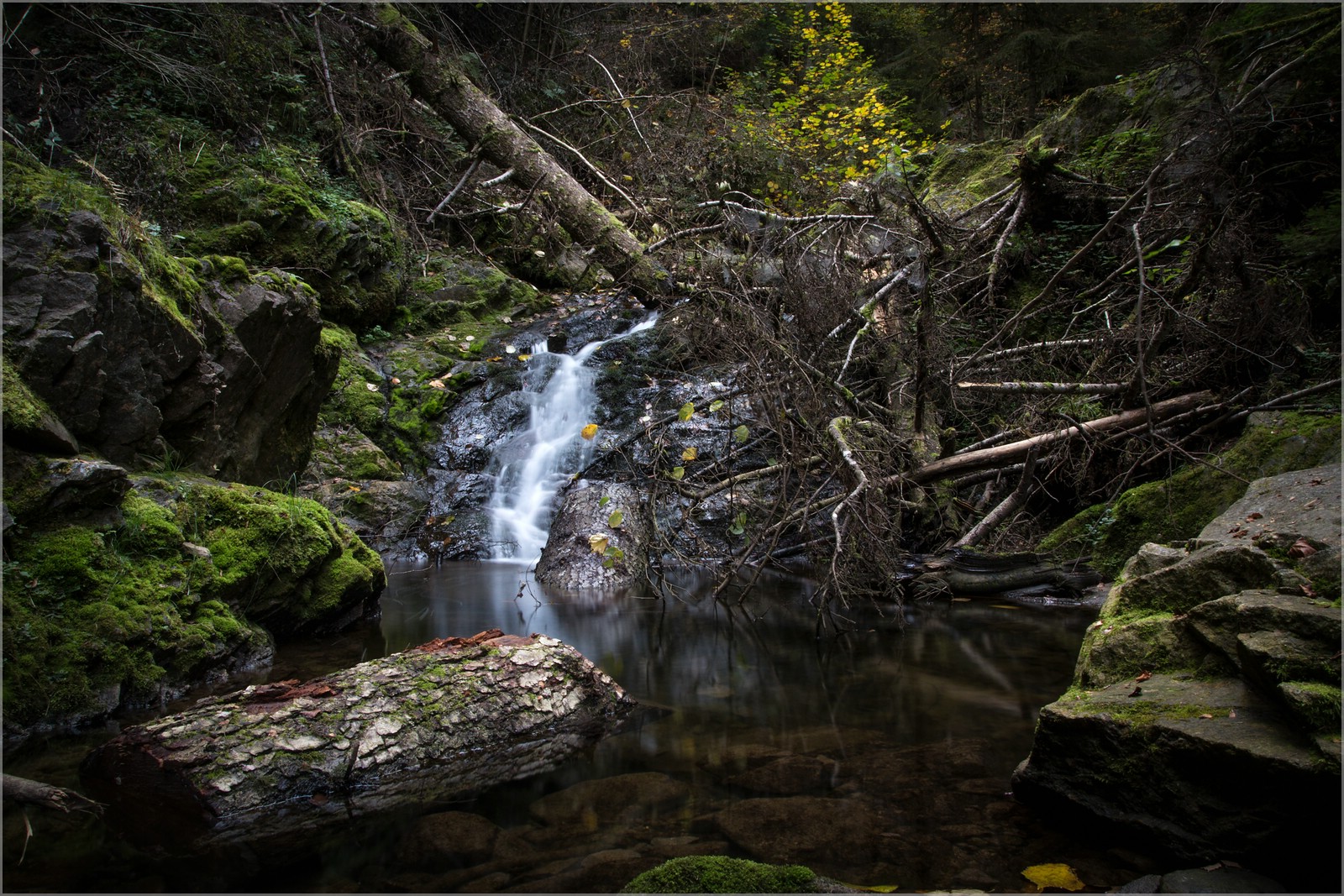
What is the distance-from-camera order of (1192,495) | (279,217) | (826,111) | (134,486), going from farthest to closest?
(826,111)
(279,217)
(1192,495)
(134,486)

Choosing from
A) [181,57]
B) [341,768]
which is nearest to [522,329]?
[181,57]

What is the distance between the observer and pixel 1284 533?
10.0 feet

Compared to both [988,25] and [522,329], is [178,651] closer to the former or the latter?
[522,329]

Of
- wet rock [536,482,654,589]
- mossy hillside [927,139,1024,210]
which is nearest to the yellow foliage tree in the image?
mossy hillside [927,139,1024,210]

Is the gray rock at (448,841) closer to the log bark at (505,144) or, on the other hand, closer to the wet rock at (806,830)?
the wet rock at (806,830)

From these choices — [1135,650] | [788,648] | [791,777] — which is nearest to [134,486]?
[791,777]

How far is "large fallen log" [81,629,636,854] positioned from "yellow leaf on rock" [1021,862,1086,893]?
1777mm

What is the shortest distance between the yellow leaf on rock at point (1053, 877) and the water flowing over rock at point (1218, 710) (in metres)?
0.33

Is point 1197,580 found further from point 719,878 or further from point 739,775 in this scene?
point 719,878

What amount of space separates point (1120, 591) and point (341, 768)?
3277 mm

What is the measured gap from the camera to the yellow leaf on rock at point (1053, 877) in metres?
2.25

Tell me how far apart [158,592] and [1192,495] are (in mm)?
7066

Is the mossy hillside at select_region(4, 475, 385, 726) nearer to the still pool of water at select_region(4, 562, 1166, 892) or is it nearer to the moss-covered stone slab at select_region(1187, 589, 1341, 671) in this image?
the still pool of water at select_region(4, 562, 1166, 892)

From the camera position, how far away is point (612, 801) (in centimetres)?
283
